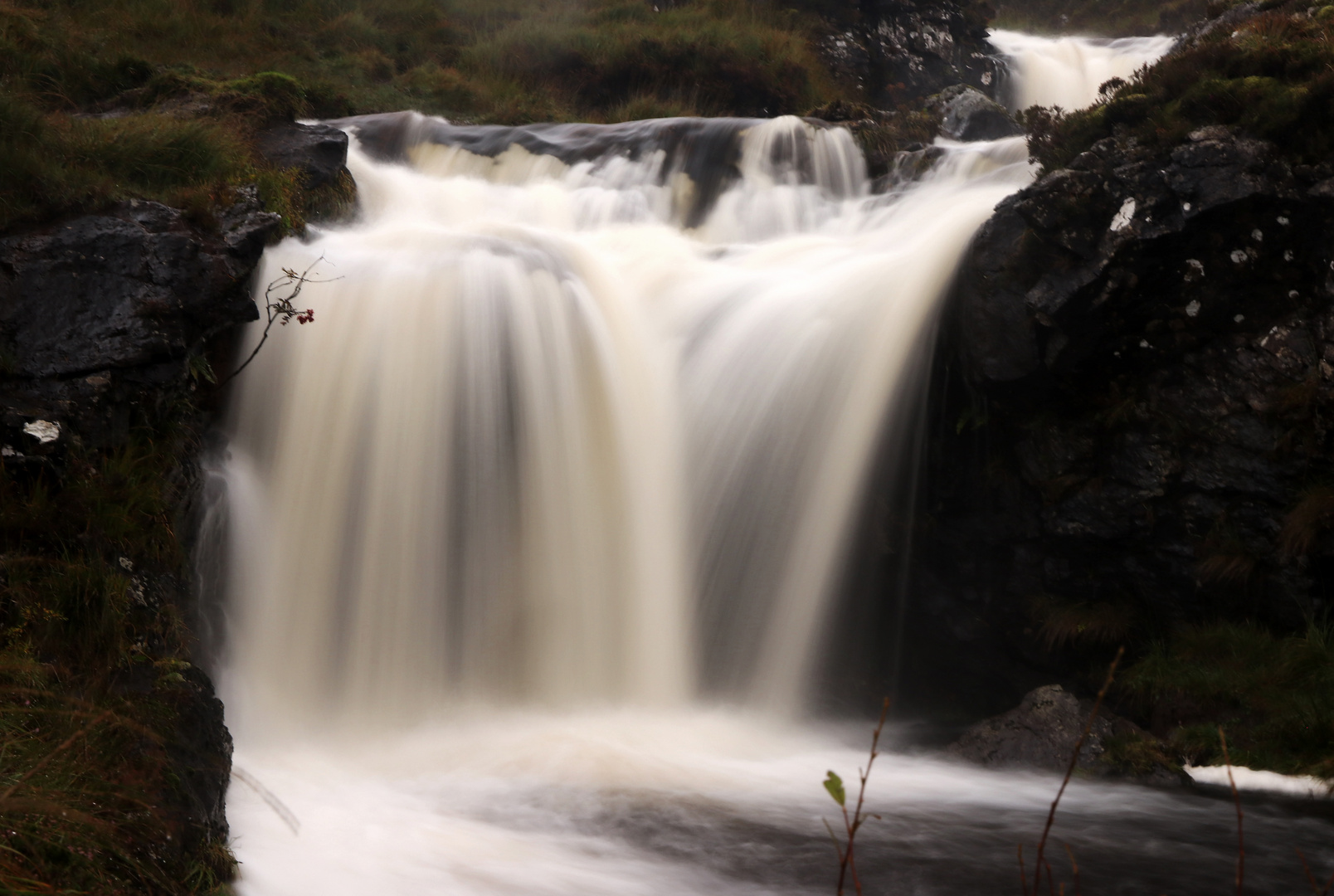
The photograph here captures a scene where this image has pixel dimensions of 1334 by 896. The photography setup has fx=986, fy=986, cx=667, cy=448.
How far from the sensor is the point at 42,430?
14.3 feet

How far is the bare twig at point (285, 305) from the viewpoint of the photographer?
6.02 m

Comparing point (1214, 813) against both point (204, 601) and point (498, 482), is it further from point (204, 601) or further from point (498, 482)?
point (204, 601)

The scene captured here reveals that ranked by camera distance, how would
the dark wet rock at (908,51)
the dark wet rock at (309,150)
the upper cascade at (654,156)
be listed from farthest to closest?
the dark wet rock at (908,51), the upper cascade at (654,156), the dark wet rock at (309,150)

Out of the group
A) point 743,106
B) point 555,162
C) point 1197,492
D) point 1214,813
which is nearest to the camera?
point 1214,813

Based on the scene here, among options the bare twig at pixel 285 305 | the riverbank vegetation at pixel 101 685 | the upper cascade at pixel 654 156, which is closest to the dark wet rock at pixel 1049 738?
the riverbank vegetation at pixel 101 685

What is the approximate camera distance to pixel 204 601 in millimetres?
5371

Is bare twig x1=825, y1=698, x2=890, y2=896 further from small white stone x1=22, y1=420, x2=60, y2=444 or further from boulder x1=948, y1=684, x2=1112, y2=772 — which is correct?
small white stone x1=22, y1=420, x2=60, y2=444

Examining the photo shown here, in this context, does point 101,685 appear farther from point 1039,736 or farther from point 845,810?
point 1039,736

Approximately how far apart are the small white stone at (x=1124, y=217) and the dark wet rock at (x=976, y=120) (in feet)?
19.5

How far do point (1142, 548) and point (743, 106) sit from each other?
34.9ft

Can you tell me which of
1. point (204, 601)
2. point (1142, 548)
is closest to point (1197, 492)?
point (1142, 548)

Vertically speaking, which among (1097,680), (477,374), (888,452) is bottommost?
(1097,680)

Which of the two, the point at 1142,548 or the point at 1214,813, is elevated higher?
the point at 1142,548

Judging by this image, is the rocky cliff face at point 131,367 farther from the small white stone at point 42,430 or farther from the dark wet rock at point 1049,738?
the dark wet rock at point 1049,738
